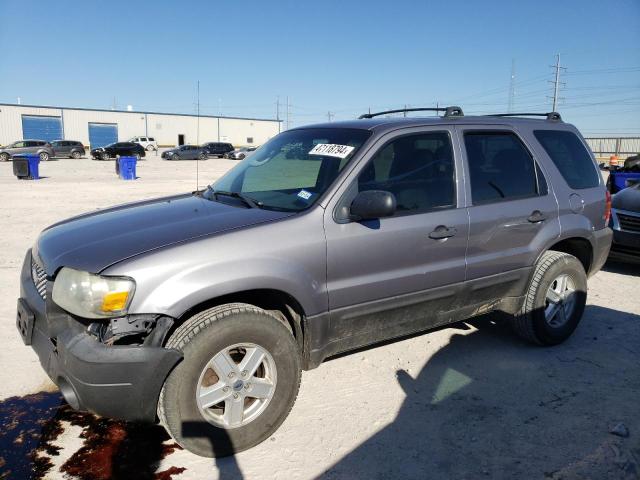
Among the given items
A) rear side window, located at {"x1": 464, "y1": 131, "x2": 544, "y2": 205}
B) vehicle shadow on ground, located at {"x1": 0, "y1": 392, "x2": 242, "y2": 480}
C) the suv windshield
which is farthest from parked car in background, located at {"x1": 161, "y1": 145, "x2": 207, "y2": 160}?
vehicle shadow on ground, located at {"x1": 0, "y1": 392, "x2": 242, "y2": 480}

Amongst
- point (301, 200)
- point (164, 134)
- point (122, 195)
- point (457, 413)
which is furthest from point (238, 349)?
point (164, 134)

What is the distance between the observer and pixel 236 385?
9.34 feet

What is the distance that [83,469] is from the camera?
274 centimetres

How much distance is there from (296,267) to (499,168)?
2006 mm

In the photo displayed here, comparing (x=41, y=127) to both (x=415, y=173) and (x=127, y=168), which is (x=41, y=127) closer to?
(x=127, y=168)

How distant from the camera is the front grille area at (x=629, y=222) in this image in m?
6.79

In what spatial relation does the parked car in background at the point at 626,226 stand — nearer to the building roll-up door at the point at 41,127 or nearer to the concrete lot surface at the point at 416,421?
the concrete lot surface at the point at 416,421

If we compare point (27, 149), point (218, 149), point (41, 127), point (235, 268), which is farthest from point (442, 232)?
point (41, 127)

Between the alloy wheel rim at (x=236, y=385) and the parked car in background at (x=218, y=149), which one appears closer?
the alloy wheel rim at (x=236, y=385)

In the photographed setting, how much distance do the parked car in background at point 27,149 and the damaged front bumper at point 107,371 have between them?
38.8 metres

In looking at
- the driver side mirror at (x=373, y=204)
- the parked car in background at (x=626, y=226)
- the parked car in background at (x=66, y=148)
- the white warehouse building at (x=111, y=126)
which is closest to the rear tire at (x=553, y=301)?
the driver side mirror at (x=373, y=204)

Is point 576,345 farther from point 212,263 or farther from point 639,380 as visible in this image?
point 212,263

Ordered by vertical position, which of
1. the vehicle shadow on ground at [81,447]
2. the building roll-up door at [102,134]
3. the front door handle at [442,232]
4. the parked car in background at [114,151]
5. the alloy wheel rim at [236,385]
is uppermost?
the building roll-up door at [102,134]

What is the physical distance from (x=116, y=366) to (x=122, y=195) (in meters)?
14.2
